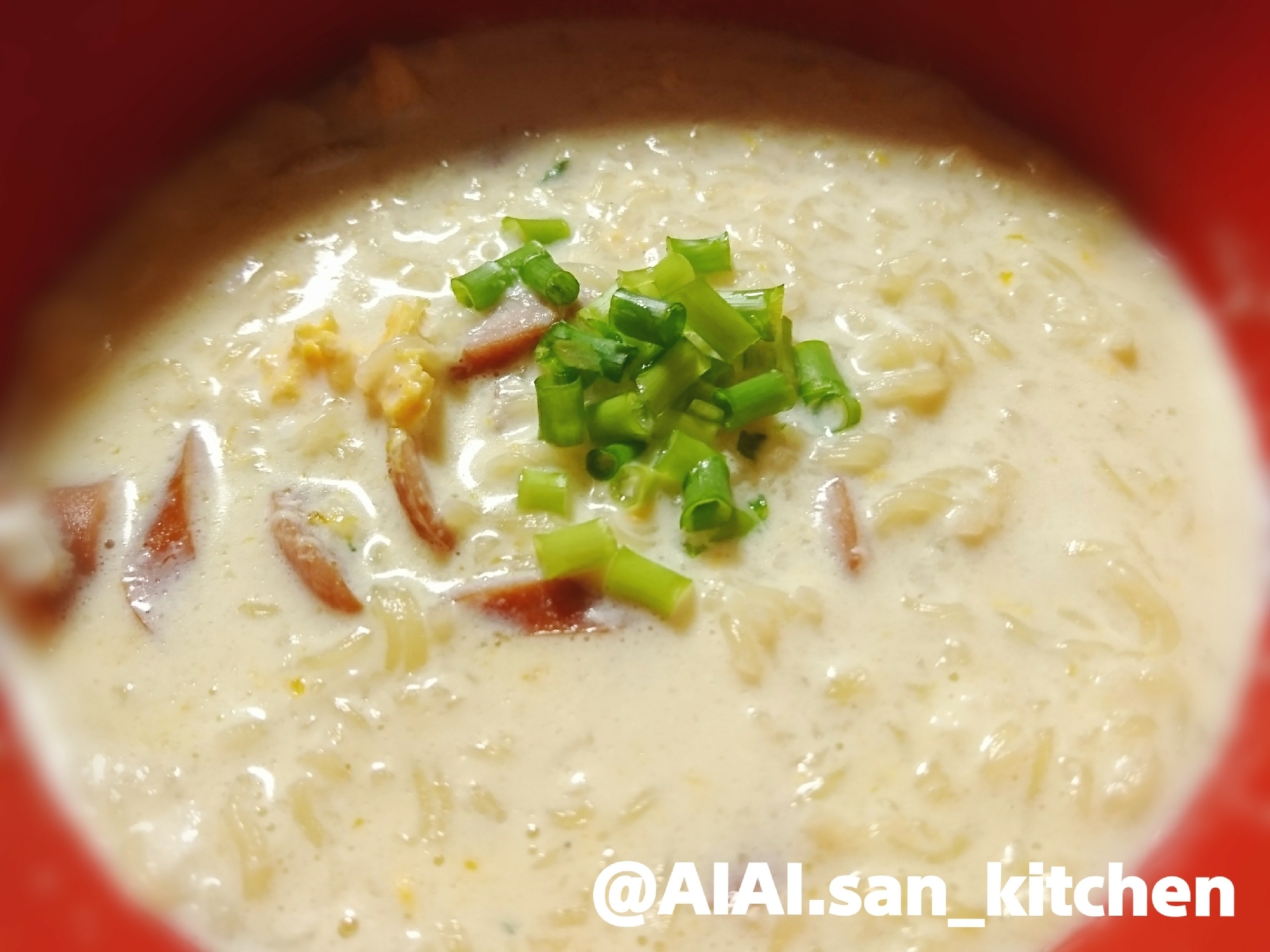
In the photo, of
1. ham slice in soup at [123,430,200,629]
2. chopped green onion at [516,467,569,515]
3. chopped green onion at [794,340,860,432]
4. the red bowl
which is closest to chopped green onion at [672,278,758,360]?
chopped green onion at [794,340,860,432]

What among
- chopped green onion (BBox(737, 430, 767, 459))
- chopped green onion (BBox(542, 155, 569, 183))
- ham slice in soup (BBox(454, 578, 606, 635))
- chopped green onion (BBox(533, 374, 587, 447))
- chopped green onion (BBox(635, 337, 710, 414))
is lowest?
ham slice in soup (BBox(454, 578, 606, 635))

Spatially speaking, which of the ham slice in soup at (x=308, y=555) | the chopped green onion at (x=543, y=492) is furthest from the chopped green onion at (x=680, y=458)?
the ham slice in soup at (x=308, y=555)

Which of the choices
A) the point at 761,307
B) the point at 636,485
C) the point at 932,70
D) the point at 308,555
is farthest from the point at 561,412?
the point at 932,70

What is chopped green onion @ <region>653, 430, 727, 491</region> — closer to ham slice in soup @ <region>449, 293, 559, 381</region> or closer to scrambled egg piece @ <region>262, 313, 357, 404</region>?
ham slice in soup @ <region>449, 293, 559, 381</region>

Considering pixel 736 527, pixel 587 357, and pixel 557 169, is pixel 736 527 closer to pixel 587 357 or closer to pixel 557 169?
pixel 587 357

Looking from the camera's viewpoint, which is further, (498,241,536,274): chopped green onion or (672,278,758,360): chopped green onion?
(498,241,536,274): chopped green onion

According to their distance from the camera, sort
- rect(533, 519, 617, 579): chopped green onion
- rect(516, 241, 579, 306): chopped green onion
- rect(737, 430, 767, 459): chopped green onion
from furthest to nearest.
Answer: rect(516, 241, 579, 306): chopped green onion < rect(737, 430, 767, 459): chopped green onion < rect(533, 519, 617, 579): chopped green onion
